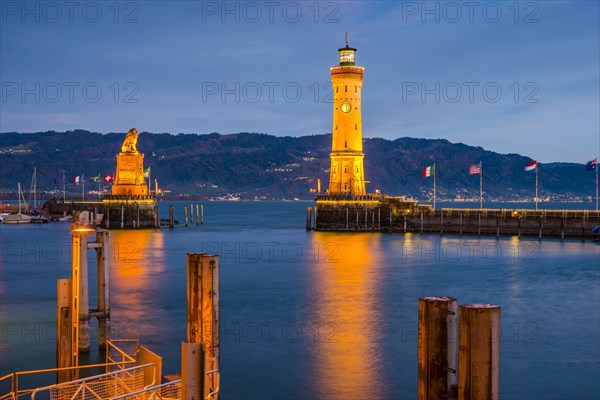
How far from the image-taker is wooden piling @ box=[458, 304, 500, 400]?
11.6 metres

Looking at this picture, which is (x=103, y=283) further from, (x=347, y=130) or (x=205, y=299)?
(x=347, y=130)

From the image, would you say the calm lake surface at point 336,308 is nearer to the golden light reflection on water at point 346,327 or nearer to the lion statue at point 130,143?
the golden light reflection on water at point 346,327

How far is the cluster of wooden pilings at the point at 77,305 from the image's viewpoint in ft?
66.1

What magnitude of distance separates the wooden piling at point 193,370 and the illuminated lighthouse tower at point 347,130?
82.7 metres

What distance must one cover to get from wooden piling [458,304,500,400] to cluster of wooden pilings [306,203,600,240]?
247 feet

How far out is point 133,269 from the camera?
57844mm

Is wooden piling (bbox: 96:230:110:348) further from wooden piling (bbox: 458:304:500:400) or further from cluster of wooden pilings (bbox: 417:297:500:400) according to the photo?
wooden piling (bbox: 458:304:500:400)

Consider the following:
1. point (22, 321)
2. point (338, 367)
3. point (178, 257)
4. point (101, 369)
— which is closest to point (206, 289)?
point (101, 369)

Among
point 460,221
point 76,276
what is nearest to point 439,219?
point 460,221

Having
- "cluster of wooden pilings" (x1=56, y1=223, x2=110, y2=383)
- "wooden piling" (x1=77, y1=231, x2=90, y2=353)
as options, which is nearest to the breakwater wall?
"cluster of wooden pilings" (x1=56, y1=223, x2=110, y2=383)

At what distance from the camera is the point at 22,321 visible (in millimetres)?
33125

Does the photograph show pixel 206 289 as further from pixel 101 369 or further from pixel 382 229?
pixel 382 229

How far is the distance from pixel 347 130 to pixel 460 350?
81716 millimetres

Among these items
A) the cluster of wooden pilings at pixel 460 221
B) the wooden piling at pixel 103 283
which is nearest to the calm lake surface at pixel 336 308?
the wooden piling at pixel 103 283
